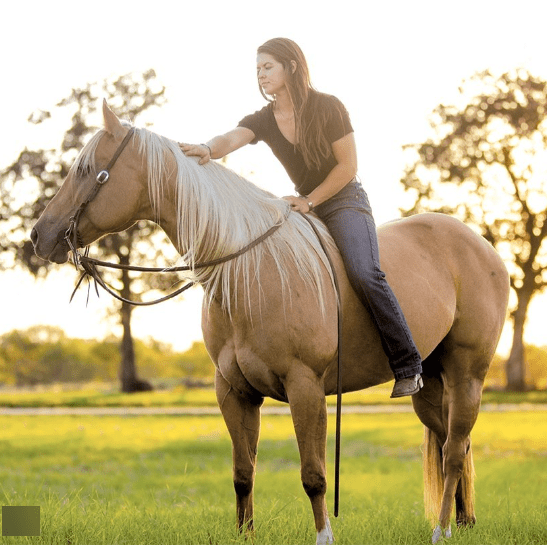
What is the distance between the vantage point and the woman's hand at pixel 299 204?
4.81 metres

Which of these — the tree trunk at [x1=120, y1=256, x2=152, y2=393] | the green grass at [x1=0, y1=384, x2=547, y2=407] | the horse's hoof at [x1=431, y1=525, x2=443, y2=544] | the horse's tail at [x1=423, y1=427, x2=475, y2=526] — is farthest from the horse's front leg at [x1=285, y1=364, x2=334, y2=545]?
the tree trunk at [x1=120, y1=256, x2=152, y2=393]

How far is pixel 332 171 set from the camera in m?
4.82

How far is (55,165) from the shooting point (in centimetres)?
2955

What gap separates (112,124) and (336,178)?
54.6 inches

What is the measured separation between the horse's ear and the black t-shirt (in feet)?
3.15

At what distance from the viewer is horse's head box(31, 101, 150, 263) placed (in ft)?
14.3

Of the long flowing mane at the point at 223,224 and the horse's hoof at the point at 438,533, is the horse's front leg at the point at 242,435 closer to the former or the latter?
the long flowing mane at the point at 223,224

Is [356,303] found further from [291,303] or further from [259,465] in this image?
[259,465]

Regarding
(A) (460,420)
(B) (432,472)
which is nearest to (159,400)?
(B) (432,472)

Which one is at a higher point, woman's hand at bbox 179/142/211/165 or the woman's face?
the woman's face

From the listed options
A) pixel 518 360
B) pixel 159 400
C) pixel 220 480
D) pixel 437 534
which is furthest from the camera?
pixel 518 360

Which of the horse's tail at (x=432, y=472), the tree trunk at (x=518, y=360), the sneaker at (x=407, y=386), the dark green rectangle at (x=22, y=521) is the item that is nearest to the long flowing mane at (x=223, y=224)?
the sneaker at (x=407, y=386)

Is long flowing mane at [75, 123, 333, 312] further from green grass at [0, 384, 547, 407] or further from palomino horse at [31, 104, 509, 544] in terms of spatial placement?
green grass at [0, 384, 547, 407]

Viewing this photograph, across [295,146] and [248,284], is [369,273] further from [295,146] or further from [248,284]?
[295,146]
